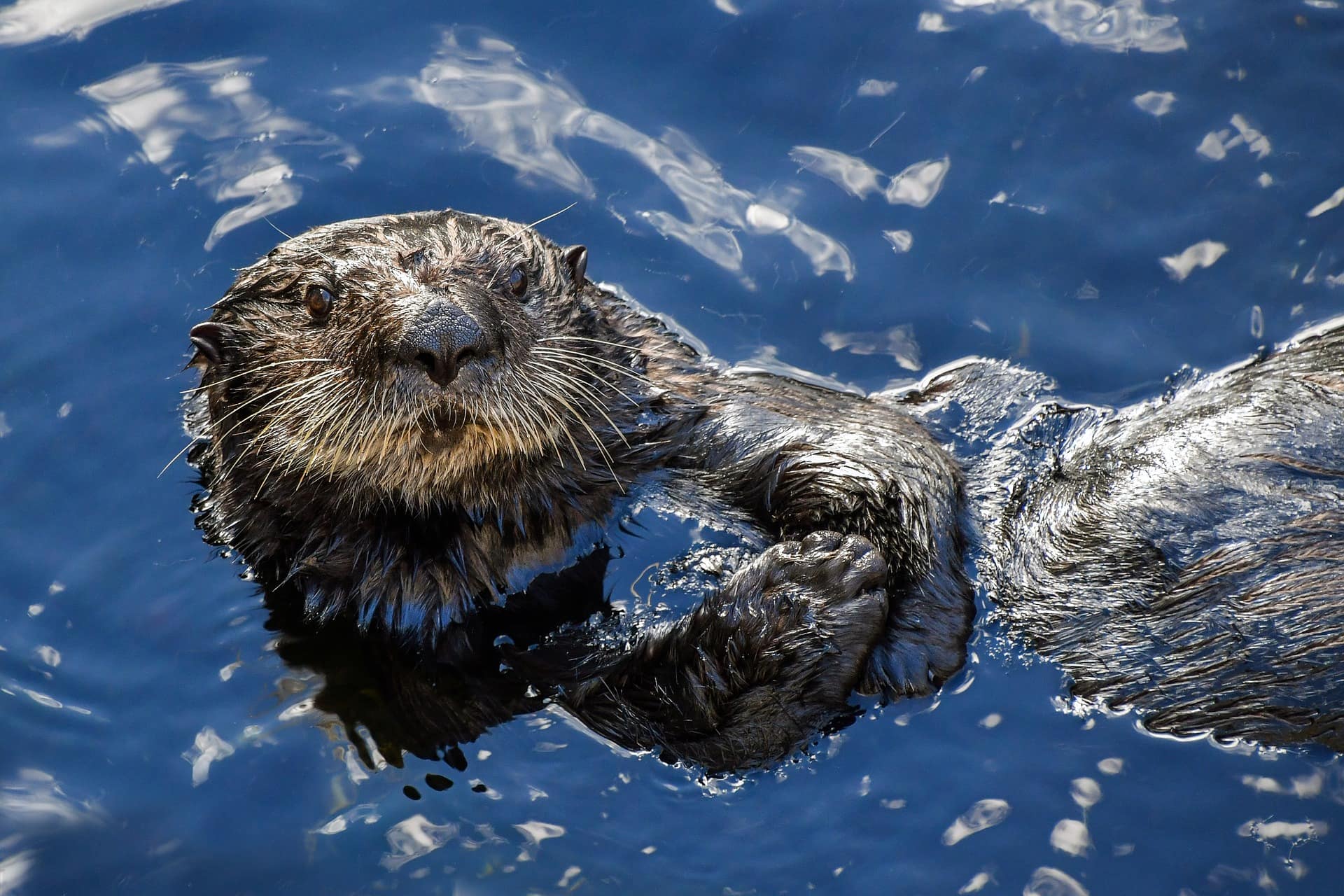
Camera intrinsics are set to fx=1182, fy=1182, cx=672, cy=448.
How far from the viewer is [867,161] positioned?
611 cm

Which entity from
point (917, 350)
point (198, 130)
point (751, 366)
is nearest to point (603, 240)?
point (751, 366)

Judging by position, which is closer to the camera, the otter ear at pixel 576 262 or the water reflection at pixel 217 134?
the otter ear at pixel 576 262

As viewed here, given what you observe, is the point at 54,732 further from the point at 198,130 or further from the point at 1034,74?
the point at 1034,74

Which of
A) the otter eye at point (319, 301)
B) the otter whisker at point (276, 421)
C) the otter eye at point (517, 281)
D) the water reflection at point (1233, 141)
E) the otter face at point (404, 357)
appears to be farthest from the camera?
the water reflection at point (1233, 141)

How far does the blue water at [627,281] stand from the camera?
3.91 m

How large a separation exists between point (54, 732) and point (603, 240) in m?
3.34

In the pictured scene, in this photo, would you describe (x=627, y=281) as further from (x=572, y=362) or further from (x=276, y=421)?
(x=276, y=421)

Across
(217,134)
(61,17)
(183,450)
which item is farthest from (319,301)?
(61,17)

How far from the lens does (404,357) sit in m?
3.62

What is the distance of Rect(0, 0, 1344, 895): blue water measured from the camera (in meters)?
3.91

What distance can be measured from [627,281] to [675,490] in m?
1.74

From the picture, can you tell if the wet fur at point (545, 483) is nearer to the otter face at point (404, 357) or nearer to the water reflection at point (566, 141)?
the otter face at point (404, 357)

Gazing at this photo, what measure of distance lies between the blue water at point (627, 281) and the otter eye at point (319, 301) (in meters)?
1.27

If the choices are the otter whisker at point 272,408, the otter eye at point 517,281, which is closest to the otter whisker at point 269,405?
the otter whisker at point 272,408
